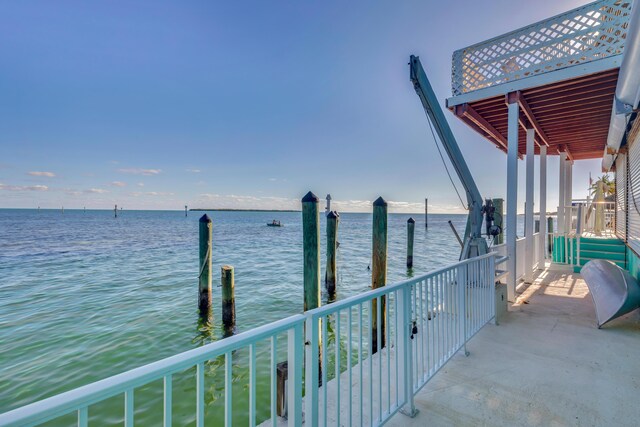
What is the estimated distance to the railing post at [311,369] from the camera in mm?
1305

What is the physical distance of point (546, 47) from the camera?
3.91 m

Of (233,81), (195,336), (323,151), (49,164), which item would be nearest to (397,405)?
(195,336)

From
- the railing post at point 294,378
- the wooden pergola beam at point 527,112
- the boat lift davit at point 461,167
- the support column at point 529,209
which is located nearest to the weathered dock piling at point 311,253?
the boat lift davit at point 461,167

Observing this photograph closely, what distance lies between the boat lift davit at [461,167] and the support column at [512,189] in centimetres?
30

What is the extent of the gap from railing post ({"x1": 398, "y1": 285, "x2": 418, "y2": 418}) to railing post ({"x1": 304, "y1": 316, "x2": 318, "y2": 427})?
82 cm

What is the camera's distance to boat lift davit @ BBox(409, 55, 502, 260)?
11.9 feet

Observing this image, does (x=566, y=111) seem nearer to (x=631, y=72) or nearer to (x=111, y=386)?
(x=631, y=72)

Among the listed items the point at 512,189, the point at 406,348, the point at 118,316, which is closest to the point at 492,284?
the point at 512,189

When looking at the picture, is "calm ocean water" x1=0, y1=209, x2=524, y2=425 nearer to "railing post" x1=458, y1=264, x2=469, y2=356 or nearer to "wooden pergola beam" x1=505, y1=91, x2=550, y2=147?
"railing post" x1=458, y1=264, x2=469, y2=356

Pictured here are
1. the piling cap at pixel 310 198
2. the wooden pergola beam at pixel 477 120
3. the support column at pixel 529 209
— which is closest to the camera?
the piling cap at pixel 310 198

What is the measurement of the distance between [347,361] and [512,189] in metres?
4.06

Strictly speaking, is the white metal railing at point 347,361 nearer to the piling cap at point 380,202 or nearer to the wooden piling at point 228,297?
the piling cap at point 380,202

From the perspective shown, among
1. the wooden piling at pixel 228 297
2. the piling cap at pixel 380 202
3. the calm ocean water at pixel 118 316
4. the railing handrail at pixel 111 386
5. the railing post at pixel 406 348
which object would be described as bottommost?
the calm ocean water at pixel 118 316

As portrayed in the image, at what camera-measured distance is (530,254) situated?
566 cm
